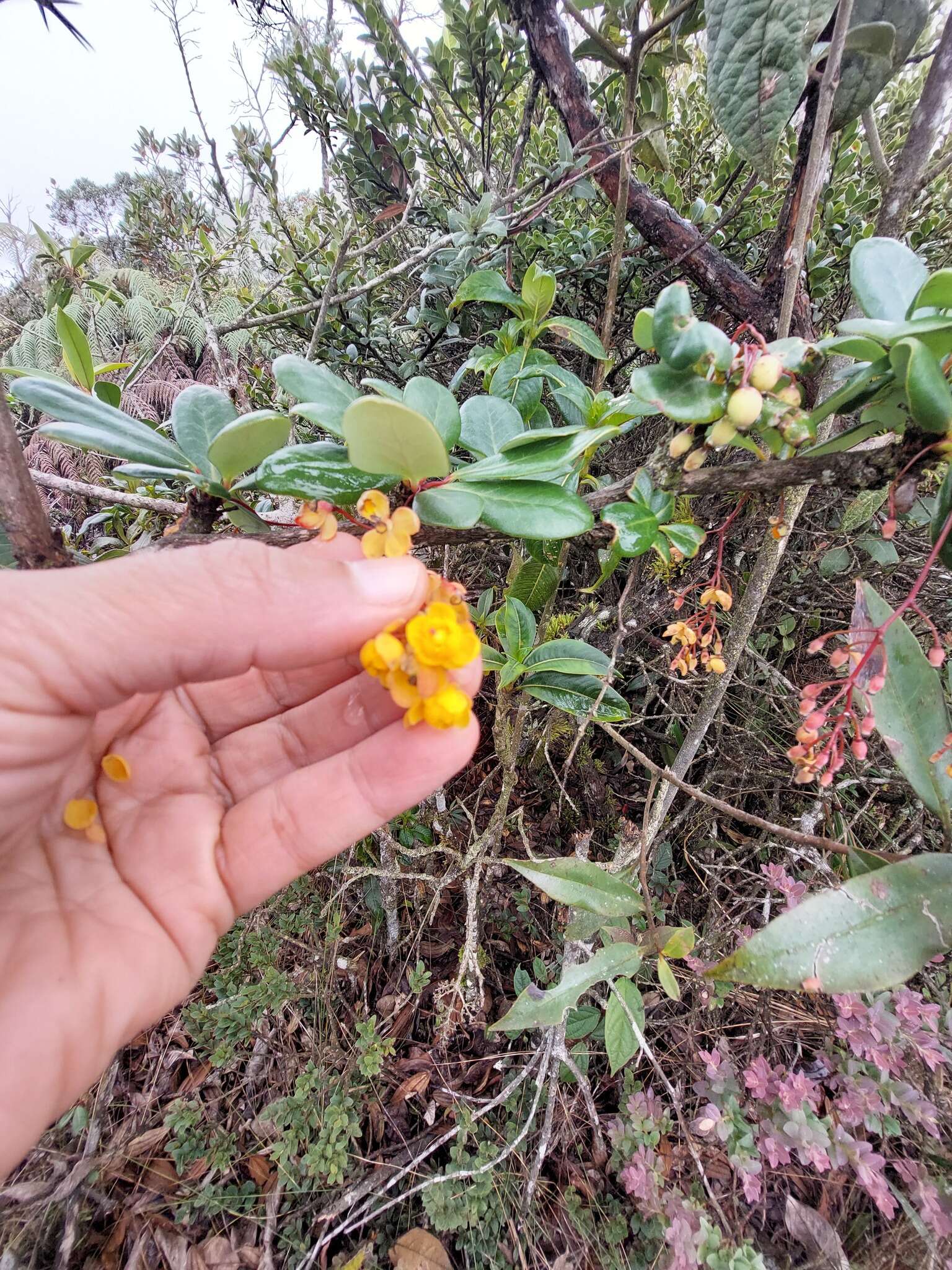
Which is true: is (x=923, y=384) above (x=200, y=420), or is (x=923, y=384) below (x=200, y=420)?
below

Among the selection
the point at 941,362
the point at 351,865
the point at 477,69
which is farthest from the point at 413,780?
the point at 477,69

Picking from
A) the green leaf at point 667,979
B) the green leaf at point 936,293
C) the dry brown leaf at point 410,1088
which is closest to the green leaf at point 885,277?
the green leaf at point 936,293

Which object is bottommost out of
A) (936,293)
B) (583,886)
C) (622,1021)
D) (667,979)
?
(622,1021)

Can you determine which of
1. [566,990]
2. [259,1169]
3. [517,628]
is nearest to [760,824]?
[566,990]

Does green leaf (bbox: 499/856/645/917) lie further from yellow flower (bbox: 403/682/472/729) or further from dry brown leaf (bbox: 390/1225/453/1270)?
dry brown leaf (bbox: 390/1225/453/1270)

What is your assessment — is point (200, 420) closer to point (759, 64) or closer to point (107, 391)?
point (107, 391)

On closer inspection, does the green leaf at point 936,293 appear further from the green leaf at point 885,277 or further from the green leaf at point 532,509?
the green leaf at point 532,509

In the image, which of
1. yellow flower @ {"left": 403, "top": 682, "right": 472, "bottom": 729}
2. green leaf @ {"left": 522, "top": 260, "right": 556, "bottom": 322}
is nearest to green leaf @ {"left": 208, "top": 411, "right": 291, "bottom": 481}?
yellow flower @ {"left": 403, "top": 682, "right": 472, "bottom": 729}

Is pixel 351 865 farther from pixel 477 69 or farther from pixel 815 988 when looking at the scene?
pixel 477 69
